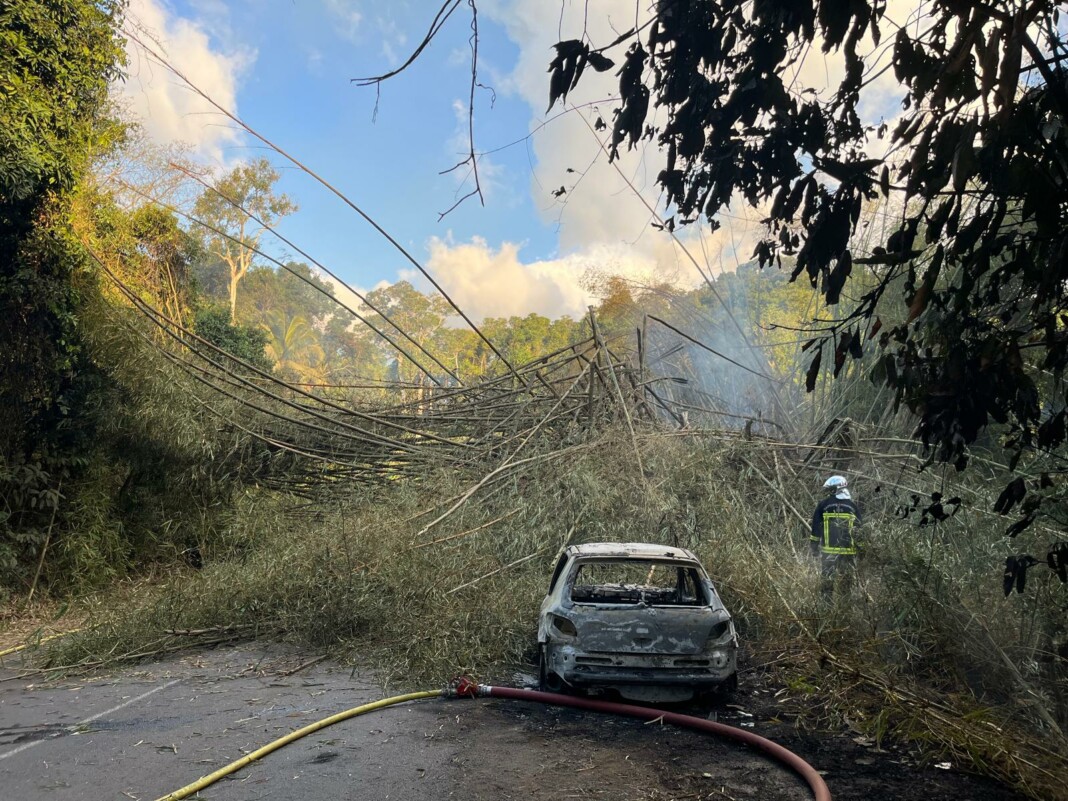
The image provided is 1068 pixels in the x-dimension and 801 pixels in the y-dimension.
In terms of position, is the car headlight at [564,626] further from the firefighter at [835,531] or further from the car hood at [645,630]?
the firefighter at [835,531]

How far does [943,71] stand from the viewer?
2.33 metres

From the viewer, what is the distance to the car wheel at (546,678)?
6.72 m

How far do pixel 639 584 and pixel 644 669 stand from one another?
262 centimetres

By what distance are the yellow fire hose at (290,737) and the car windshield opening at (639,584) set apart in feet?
5.25

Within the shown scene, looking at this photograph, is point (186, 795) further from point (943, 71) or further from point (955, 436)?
point (943, 71)

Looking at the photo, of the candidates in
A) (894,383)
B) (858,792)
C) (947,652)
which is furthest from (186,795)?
(947,652)

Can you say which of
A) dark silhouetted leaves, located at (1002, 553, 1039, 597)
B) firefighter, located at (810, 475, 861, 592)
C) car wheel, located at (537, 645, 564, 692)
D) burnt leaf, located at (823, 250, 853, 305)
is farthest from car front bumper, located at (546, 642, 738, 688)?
burnt leaf, located at (823, 250, 853, 305)

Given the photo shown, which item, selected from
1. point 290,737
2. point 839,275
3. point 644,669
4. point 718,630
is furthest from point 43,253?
point 839,275

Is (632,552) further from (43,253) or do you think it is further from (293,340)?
(293,340)

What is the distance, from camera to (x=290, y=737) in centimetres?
562

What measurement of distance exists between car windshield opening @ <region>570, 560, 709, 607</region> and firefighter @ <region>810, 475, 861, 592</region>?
141 cm

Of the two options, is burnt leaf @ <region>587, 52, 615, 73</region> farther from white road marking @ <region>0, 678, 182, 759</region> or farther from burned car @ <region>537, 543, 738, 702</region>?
white road marking @ <region>0, 678, 182, 759</region>

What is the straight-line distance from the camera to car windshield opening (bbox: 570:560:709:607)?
7.33 meters

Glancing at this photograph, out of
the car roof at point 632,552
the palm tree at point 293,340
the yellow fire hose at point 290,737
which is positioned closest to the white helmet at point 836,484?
the car roof at point 632,552
